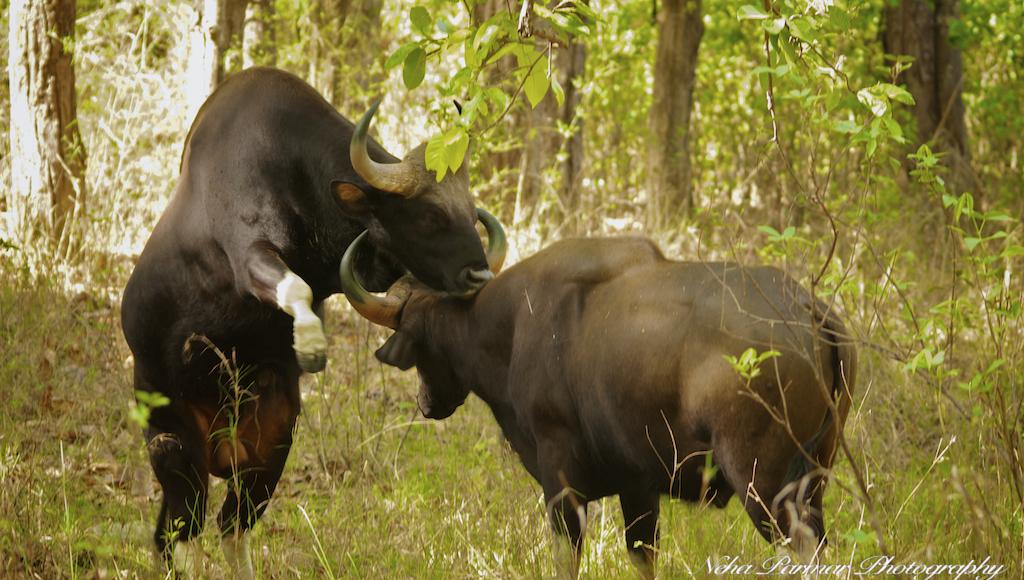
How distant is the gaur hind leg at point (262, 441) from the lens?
5.86 m

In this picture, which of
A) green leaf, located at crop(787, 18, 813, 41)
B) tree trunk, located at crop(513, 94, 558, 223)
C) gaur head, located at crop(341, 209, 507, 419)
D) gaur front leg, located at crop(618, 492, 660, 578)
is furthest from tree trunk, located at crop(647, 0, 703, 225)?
green leaf, located at crop(787, 18, 813, 41)

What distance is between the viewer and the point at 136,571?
5238 millimetres

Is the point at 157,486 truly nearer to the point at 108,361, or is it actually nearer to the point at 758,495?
the point at 108,361

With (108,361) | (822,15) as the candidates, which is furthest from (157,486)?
(822,15)

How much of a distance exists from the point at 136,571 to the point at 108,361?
3.09 m

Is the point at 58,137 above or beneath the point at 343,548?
above

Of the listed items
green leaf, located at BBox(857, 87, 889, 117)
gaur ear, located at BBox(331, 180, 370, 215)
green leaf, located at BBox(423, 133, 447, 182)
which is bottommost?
gaur ear, located at BBox(331, 180, 370, 215)

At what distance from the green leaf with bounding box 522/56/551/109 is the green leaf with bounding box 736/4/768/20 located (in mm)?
630

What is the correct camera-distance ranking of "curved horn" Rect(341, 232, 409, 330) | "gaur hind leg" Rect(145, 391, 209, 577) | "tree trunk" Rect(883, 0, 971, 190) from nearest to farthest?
"curved horn" Rect(341, 232, 409, 330) < "gaur hind leg" Rect(145, 391, 209, 577) < "tree trunk" Rect(883, 0, 971, 190)

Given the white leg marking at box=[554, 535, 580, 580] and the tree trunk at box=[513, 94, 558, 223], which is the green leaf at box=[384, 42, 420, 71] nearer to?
the white leg marking at box=[554, 535, 580, 580]

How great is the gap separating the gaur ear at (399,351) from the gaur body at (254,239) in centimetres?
29

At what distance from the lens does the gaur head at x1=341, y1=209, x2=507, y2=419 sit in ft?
18.9

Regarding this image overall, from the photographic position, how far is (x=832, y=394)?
4570 millimetres

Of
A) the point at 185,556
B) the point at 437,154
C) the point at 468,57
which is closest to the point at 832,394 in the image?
the point at 437,154
